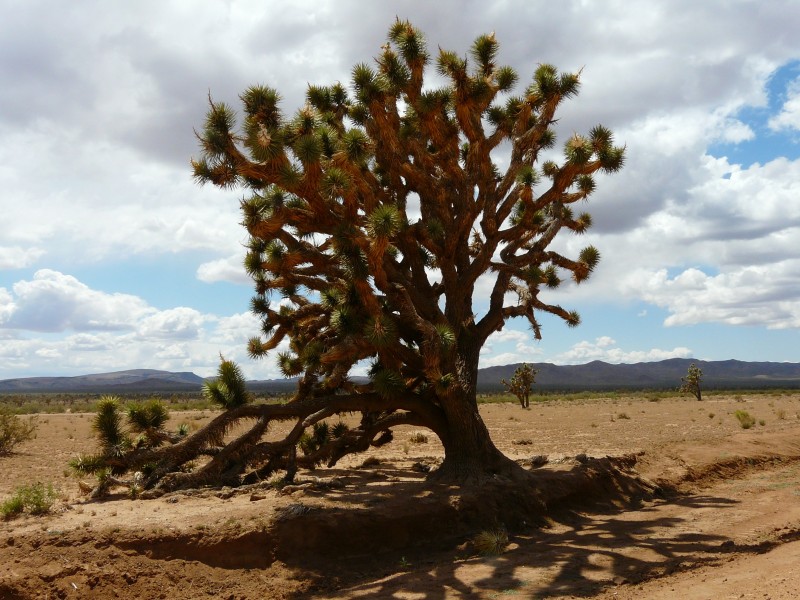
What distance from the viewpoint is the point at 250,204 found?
33.8ft

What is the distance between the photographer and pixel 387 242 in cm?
946

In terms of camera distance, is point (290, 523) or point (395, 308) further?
point (395, 308)

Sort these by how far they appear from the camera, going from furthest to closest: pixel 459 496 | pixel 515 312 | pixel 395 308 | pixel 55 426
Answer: pixel 55 426 → pixel 515 312 → pixel 395 308 → pixel 459 496

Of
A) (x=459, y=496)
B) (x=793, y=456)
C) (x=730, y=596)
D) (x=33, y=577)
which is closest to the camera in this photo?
(x=730, y=596)

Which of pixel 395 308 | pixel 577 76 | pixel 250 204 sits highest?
pixel 577 76

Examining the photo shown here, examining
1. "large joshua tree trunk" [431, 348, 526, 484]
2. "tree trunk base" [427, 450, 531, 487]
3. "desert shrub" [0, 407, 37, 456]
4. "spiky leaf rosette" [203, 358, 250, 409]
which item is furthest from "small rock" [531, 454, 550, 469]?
"desert shrub" [0, 407, 37, 456]

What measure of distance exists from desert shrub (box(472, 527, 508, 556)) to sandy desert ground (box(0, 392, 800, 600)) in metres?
0.11

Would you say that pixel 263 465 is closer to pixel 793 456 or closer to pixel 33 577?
pixel 33 577

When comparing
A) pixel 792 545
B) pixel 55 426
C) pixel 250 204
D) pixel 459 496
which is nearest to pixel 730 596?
pixel 792 545

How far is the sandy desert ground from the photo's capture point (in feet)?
24.2

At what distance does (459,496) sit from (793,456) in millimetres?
11403

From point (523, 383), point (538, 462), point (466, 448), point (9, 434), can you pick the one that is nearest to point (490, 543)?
point (466, 448)

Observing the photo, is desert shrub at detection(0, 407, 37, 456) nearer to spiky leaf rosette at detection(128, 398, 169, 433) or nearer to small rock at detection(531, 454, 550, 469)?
spiky leaf rosette at detection(128, 398, 169, 433)

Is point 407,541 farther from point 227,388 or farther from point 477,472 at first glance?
point 227,388
